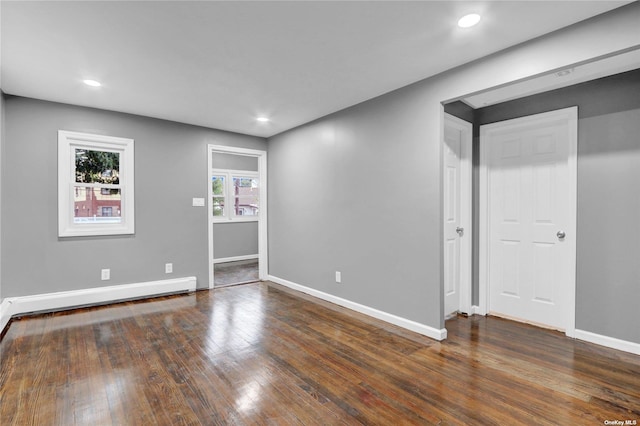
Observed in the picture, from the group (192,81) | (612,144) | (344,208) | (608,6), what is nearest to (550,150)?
(612,144)

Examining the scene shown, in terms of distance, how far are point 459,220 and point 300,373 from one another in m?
2.49

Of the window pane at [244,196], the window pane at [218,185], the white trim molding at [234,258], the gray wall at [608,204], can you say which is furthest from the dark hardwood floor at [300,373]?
the window pane at [244,196]

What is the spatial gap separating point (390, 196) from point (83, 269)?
3.91m

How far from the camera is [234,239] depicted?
740cm

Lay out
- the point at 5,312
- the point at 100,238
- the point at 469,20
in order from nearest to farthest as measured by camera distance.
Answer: the point at 469,20, the point at 5,312, the point at 100,238

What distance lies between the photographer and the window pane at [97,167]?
400 cm

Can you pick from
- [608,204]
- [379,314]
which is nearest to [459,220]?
[608,204]

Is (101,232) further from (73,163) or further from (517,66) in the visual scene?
(517,66)

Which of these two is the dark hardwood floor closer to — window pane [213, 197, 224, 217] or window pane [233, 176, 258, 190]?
window pane [213, 197, 224, 217]

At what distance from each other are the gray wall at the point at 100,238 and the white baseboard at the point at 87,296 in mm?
91

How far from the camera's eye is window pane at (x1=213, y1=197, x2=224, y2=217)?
23.7 ft

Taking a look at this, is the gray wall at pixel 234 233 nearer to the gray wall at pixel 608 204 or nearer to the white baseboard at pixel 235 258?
the white baseboard at pixel 235 258

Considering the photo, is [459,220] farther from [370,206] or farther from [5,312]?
[5,312]

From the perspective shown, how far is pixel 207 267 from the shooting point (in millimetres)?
4871
